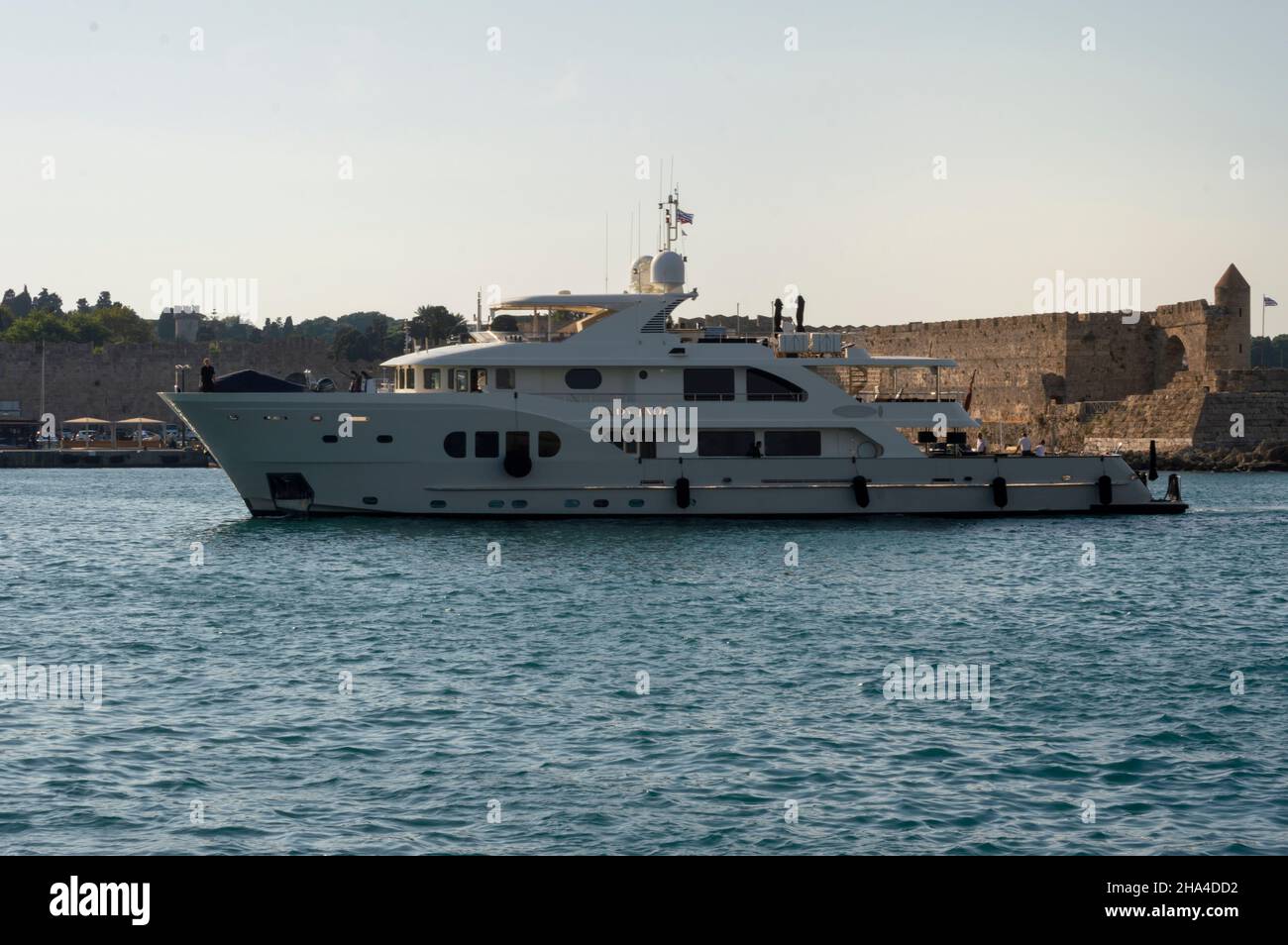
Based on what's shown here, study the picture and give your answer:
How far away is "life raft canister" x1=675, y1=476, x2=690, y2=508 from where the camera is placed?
88.8 ft

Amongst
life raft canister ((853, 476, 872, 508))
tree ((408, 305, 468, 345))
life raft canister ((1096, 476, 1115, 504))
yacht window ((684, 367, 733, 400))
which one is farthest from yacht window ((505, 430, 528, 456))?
tree ((408, 305, 468, 345))

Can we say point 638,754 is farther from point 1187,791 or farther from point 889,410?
point 889,410

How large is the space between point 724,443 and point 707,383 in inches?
45.2

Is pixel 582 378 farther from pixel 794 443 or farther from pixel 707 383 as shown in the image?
pixel 794 443

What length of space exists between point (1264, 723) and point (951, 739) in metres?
2.77

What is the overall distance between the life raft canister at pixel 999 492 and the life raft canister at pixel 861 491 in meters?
2.58

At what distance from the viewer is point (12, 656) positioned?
15281 mm

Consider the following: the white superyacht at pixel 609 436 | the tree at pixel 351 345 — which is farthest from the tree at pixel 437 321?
the white superyacht at pixel 609 436

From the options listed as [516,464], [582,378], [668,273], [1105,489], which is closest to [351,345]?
[668,273]

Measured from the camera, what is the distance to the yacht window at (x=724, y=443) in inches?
1099

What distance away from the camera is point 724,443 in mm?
27969

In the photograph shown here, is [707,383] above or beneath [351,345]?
beneath
